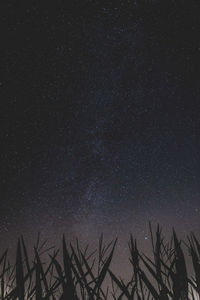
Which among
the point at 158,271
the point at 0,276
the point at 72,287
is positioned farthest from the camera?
the point at 0,276

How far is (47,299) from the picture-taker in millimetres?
447

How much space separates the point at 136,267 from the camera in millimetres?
572

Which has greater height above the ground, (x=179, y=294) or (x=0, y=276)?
(x=0, y=276)

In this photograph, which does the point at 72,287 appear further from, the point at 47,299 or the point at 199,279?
the point at 199,279

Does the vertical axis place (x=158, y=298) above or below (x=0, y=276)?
below

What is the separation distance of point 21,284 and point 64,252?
9 cm

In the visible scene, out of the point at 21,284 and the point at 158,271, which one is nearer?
the point at 21,284

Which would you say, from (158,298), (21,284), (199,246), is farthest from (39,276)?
(199,246)

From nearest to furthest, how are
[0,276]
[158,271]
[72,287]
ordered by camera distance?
[72,287] → [158,271] → [0,276]

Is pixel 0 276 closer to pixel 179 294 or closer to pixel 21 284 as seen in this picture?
pixel 21 284

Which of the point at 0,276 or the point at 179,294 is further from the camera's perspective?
the point at 0,276

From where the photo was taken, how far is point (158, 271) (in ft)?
1.76

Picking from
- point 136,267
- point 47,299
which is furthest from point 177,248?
point 47,299

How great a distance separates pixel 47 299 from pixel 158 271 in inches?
9.9
